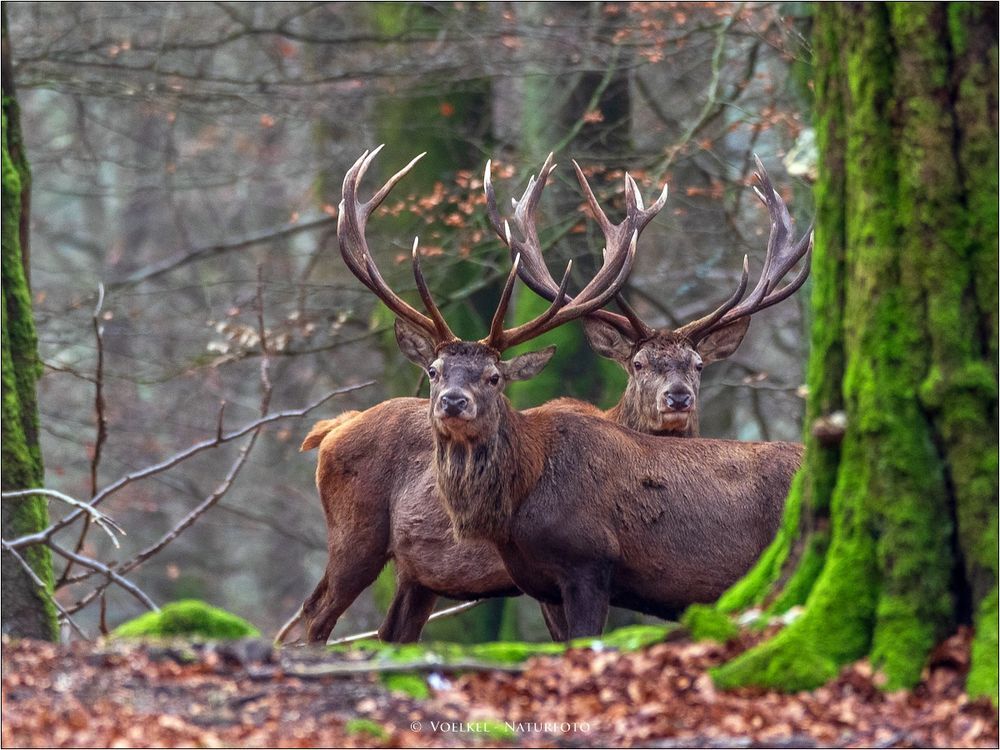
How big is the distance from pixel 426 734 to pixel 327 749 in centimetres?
38

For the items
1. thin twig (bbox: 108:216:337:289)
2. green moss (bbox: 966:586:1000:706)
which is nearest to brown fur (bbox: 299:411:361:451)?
thin twig (bbox: 108:216:337:289)

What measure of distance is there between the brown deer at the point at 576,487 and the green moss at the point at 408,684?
115 inches

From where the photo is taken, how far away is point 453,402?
912 cm

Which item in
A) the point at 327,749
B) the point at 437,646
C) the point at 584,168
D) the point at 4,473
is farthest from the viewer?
the point at 584,168

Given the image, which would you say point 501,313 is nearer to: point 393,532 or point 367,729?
point 393,532

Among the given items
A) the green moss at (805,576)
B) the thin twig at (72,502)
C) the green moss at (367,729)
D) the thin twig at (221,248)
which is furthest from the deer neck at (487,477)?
the thin twig at (221,248)

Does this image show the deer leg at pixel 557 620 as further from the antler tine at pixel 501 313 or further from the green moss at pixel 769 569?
the green moss at pixel 769 569

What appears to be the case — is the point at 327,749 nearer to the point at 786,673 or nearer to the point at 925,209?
the point at 786,673

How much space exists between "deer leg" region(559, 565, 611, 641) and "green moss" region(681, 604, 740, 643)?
2.58m

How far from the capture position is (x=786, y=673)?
242 inches

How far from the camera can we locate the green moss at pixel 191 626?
6.75 meters

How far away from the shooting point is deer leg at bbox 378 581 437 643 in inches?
407

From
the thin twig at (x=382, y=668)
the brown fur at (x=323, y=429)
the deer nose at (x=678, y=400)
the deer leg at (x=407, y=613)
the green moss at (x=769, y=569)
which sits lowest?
the deer leg at (x=407, y=613)

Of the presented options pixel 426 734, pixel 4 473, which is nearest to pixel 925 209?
pixel 426 734
